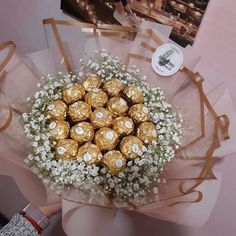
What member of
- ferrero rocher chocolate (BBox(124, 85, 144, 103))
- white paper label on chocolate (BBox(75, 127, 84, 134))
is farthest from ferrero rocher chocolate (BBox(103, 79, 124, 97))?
white paper label on chocolate (BBox(75, 127, 84, 134))

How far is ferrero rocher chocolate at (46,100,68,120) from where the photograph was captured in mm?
740

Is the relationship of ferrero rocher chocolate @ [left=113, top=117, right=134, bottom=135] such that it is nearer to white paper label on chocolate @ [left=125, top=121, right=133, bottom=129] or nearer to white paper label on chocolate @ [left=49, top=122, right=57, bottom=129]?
white paper label on chocolate @ [left=125, top=121, right=133, bottom=129]

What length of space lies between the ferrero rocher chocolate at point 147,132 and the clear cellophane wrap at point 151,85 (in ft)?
0.24

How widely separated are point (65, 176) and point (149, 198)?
174mm

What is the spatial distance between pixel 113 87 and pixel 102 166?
0.19 meters

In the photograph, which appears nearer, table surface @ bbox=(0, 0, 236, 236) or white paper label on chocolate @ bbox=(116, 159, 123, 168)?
white paper label on chocolate @ bbox=(116, 159, 123, 168)

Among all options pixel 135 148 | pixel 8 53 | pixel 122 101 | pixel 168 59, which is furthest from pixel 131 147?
pixel 8 53

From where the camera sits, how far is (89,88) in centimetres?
79

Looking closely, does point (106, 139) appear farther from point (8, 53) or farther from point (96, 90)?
point (8, 53)

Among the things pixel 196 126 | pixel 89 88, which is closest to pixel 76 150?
pixel 89 88

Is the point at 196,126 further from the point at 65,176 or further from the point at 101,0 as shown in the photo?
the point at 101,0

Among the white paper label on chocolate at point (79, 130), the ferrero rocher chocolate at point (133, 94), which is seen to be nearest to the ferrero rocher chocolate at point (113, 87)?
the ferrero rocher chocolate at point (133, 94)

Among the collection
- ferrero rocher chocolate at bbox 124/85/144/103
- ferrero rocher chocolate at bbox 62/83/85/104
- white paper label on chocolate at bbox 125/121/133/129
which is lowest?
white paper label on chocolate at bbox 125/121/133/129

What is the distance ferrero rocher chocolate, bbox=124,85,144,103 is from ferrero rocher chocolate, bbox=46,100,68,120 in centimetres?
15
